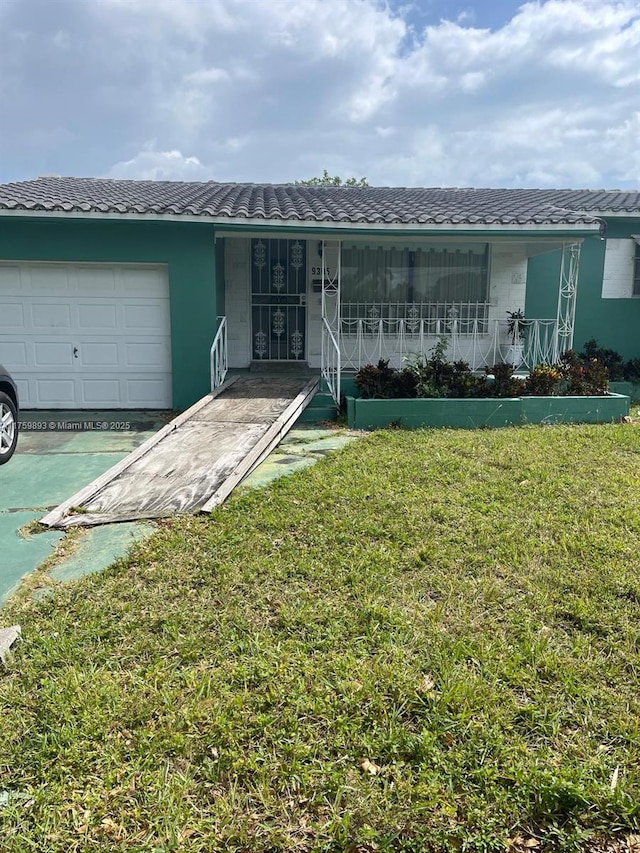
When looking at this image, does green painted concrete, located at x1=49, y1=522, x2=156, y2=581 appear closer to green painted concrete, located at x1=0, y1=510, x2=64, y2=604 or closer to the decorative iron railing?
green painted concrete, located at x1=0, y1=510, x2=64, y2=604

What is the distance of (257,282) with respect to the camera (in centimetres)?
1072

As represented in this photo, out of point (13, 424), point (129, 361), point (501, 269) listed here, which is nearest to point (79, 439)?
point (13, 424)

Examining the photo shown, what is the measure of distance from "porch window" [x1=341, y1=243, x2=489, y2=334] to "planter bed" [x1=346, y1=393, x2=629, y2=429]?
290 cm

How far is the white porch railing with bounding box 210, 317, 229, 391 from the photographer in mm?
8828

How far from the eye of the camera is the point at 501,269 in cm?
1085

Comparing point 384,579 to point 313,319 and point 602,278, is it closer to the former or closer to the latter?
point 313,319

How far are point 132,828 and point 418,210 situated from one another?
8889 millimetres

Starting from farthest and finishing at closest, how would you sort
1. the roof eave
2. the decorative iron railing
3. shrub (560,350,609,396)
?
the decorative iron railing, shrub (560,350,609,396), the roof eave

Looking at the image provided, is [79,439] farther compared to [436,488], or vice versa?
[79,439]

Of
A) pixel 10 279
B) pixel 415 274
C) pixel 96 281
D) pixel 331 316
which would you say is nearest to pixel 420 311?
pixel 415 274

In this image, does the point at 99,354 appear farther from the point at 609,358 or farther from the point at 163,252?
the point at 609,358

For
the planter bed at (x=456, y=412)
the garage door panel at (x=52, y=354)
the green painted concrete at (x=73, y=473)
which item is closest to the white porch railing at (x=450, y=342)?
the planter bed at (x=456, y=412)

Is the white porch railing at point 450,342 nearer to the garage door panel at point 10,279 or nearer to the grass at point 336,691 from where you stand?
the garage door panel at point 10,279

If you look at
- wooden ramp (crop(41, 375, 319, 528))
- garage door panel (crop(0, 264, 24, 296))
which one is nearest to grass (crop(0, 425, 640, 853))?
wooden ramp (crop(41, 375, 319, 528))
